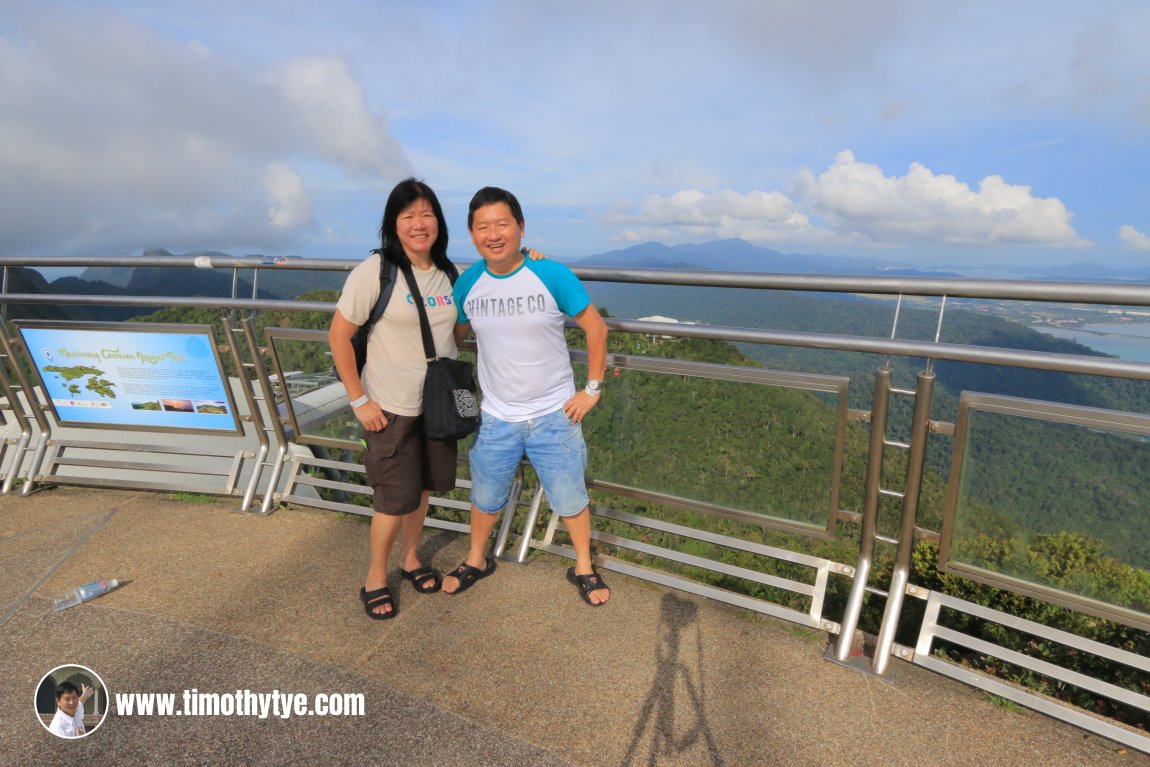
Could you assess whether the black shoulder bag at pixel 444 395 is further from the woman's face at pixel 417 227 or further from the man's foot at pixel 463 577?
the man's foot at pixel 463 577

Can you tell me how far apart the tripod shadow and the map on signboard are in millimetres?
3852

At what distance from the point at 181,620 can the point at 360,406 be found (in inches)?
50.3

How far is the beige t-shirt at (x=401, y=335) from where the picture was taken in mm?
2701

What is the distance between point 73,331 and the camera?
4230 millimetres

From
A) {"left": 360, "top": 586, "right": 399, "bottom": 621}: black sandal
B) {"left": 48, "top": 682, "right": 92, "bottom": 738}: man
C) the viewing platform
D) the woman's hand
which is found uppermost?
the woman's hand

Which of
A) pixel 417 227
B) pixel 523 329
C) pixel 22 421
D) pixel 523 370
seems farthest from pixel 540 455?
pixel 22 421

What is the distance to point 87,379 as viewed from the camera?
431 centimetres

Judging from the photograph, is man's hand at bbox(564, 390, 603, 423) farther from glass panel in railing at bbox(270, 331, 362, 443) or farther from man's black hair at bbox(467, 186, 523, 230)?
glass panel in railing at bbox(270, 331, 362, 443)

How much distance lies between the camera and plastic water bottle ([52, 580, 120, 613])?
3.01 m

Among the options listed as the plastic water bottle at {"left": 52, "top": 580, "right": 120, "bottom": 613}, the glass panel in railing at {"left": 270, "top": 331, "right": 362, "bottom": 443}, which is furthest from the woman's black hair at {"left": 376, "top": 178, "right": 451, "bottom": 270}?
the plastic water bottle at {"left": 52, "top": 580, "right": 120, "bottom": 613}

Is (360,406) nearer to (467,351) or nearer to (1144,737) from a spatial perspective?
(467,351)

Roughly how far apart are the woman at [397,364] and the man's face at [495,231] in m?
0.25

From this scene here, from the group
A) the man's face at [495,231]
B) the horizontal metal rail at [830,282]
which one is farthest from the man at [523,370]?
the horizontal metal rail at [830,282]

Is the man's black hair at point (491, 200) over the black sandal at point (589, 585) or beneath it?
over
